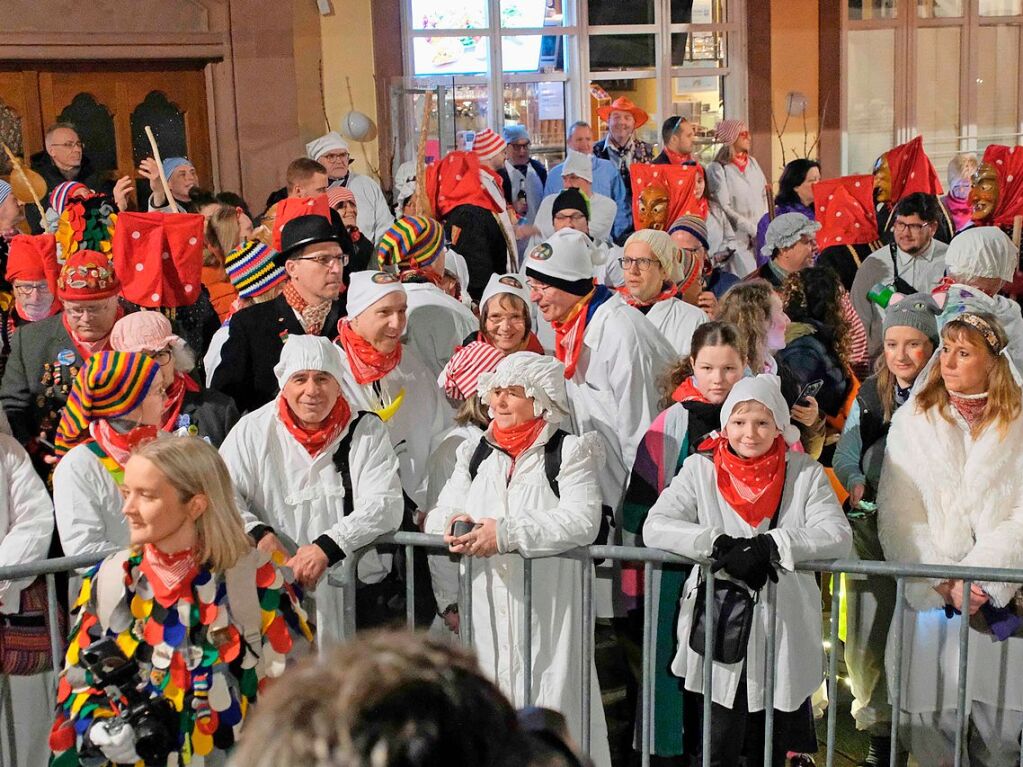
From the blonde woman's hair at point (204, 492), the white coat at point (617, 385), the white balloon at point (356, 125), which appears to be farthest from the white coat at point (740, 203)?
the blonde woman's hair at point (204, 492)

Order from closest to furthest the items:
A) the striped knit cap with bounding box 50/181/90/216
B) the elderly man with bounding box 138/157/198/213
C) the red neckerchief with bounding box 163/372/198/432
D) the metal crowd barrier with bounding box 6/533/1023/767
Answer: the metal crowd barrier with bounding box 6/533/1023/767 < the red neckerchief with bounding box 163/372/198/432 < the striped knit cap with bounding box 50/181/90/216 < the elderly man with bounding box 138/157/198/213

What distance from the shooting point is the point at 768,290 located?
18.4 ft

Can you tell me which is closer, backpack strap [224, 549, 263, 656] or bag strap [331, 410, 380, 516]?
backpack strap [224, 549, 263, 656]

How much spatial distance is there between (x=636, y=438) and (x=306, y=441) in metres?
1.52

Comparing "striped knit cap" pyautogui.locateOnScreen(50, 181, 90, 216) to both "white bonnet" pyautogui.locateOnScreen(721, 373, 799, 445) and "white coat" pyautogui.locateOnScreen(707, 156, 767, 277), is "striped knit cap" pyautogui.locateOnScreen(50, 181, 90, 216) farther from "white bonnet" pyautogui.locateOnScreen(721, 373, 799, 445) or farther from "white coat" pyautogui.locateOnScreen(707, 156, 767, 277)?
"white coat" pyautogui.locateOnScreen(707, 156, 767, 277)

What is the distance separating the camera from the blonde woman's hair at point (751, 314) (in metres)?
5.37

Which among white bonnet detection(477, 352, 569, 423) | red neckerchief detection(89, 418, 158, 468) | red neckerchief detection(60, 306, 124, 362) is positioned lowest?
red neckerchief detection(89, 418, 158, 468)

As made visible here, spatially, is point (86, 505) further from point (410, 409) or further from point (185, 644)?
point (410, 409)

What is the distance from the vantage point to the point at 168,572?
3.55 meters

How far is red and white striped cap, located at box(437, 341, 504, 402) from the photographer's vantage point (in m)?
5.05

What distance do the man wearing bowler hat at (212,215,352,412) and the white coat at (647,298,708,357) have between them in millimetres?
1512

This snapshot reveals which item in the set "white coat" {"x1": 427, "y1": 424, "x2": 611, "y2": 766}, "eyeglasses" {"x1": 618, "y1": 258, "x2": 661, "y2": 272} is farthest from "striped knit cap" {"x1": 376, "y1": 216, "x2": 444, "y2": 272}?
"white coat" {"x1": 427, "y1": 424, "x2": 611, "y2": 766}

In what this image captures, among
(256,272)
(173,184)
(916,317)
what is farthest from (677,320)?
(173,184)

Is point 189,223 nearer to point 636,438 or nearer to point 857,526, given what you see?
point 636,438
